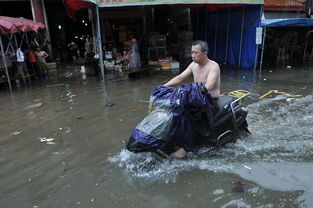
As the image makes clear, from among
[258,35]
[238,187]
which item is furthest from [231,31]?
[238,187]

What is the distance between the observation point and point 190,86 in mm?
3377

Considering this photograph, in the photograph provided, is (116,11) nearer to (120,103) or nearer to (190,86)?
(120,103)

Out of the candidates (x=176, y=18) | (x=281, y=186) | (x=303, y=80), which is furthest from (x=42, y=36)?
(x=281, y=186)

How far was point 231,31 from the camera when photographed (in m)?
12.7

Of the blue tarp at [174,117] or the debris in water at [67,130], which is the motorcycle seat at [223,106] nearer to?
the blue tarp at [174,117]

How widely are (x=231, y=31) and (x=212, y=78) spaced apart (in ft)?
32.9

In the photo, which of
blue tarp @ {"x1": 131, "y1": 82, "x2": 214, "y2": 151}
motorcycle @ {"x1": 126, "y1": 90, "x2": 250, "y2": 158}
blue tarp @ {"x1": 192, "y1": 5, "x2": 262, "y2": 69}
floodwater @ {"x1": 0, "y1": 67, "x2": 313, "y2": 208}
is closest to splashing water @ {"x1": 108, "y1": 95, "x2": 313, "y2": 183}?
floodwater @ {"x1": 0, "y1": 67, "x2": 313, "y2": 208}

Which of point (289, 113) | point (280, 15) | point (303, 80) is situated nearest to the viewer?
point (289, 113)

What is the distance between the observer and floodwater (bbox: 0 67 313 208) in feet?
10.00

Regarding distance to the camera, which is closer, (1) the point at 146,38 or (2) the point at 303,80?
(2) the point at 303,80

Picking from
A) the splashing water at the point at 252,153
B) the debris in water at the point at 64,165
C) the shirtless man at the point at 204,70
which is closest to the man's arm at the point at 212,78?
the shirtless man at the point at 204,70

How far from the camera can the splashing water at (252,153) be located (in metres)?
3.56

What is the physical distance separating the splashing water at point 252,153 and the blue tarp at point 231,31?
661 centimetres

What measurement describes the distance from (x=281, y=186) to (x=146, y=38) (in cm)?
1259
